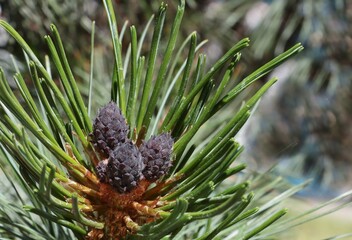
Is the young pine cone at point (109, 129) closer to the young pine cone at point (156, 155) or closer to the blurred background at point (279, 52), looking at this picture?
the young pine cone at point (156, 155)

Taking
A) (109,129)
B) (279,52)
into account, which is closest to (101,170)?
(109,129)

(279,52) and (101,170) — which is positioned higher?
(279,52)

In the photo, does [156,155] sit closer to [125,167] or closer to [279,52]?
[125,167]

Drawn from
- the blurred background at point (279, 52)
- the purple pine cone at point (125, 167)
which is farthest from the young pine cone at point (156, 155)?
the blurred background at point (279, 52)

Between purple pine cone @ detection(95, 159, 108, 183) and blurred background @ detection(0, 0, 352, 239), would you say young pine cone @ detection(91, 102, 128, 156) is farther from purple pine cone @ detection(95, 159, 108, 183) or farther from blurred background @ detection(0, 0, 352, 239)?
blurred background @ detection(0, 0, 352, 239)

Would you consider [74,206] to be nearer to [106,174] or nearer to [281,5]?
[106,174]

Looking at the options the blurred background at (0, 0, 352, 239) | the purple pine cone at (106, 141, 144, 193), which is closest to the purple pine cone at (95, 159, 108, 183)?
the purple pine cone at (106, 141, 144, 193)

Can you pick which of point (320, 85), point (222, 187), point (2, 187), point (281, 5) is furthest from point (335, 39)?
point (2, 187)
